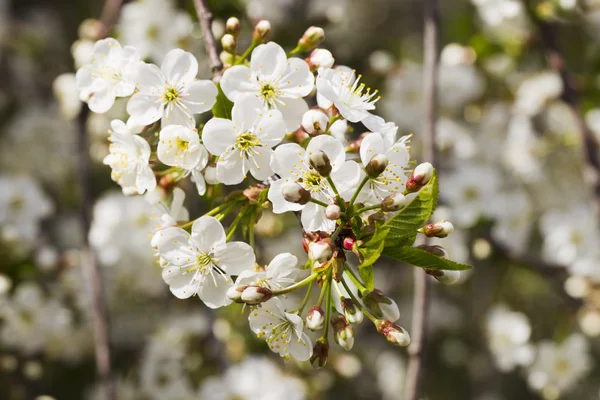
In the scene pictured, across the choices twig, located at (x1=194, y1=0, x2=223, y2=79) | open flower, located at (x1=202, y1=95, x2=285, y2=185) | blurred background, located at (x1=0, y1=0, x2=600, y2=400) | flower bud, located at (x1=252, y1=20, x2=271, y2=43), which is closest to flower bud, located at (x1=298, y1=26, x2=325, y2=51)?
flower bud, located at (x1=252, y1=20, x2=271, y2=43)

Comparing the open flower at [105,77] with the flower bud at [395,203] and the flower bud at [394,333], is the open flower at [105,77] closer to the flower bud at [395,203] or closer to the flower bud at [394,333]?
the flower bud at [395,203]

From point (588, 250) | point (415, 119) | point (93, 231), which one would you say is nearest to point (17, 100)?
point (93, 231)

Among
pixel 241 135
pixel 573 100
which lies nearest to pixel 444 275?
pixel 241 135

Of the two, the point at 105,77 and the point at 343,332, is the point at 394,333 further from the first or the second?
the point at 105,77

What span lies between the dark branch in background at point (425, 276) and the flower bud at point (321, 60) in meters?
0.72

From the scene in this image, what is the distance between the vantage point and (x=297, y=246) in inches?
127

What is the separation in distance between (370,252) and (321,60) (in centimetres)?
46

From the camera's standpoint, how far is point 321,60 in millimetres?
1323

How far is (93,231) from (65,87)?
0.69 metres

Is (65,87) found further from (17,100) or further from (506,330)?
(506,330)

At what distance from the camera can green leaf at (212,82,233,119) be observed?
50.4 inches

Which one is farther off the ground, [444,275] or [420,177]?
[420,177]

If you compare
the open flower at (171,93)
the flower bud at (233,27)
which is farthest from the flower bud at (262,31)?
the open flower at (171,93)

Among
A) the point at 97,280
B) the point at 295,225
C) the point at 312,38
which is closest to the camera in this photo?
the point at 312,38
